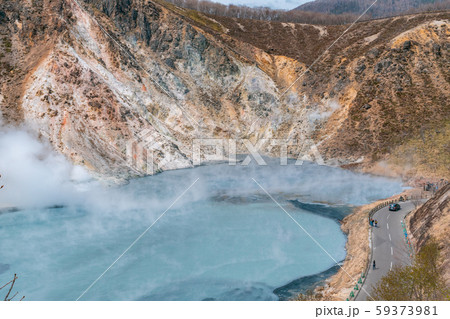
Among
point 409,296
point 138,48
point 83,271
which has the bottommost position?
point 83,271

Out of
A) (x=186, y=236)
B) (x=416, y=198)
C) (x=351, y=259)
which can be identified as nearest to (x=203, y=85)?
(x=186, y=236)

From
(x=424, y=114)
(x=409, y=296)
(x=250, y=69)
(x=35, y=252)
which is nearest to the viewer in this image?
(x=409, y=296)

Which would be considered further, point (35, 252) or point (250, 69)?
point (250, 69)

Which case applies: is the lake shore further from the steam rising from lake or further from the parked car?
the parked car

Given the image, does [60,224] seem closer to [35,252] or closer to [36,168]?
[35,252]

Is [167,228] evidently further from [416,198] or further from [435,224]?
[416,198]

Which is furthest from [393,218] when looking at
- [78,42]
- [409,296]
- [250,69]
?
[78,42]

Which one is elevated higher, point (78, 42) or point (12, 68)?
point (78, 42)
